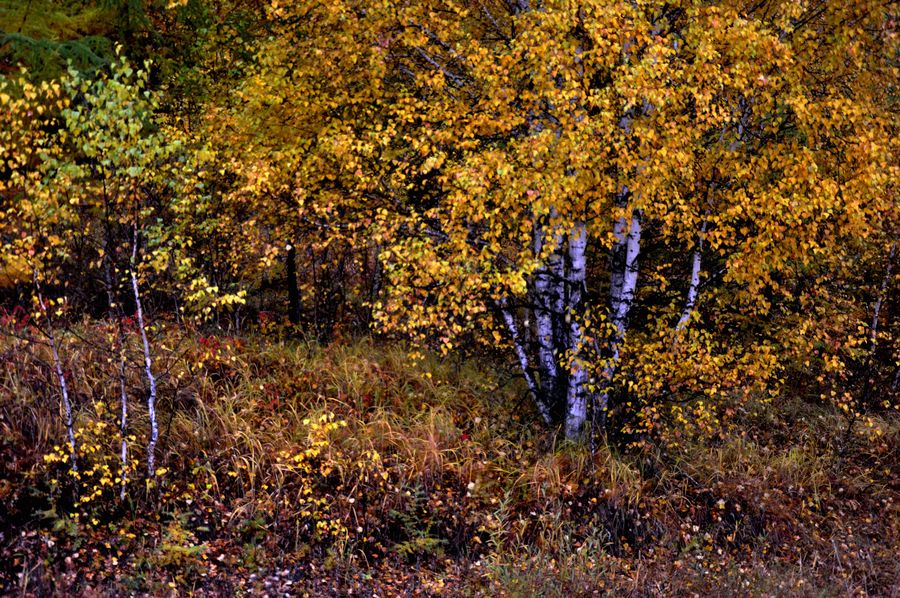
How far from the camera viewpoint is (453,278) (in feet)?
Result: 25.7

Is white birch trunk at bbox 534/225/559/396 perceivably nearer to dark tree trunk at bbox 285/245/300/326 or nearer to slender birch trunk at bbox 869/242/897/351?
dark tree trunk at bbox 285/245/300/326

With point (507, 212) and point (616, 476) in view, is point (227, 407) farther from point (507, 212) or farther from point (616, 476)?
point (616, 476)

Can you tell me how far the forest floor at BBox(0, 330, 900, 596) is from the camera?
249 inches

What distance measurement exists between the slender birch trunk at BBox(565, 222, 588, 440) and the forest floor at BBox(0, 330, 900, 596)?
0.38 meters

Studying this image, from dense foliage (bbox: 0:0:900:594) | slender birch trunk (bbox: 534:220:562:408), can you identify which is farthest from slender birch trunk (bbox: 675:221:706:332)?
slender birch trunk (bbox: 534:220:562:408)

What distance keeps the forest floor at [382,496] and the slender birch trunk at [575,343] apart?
380 millimetres

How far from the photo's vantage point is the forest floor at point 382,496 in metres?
6.32

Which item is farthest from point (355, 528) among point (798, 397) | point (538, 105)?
point (798, 397)

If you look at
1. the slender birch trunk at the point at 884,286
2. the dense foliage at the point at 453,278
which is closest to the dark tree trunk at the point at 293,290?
the dense foliage at the point at 453,278

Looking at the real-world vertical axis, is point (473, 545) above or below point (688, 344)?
below

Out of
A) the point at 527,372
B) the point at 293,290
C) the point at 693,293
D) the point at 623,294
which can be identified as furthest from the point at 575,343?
the point at 293,290

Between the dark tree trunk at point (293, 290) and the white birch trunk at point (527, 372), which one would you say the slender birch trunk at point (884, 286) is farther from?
the dark tree trunk at point (293, 290)

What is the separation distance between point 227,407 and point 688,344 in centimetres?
579

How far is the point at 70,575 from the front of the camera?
18.5 feet
